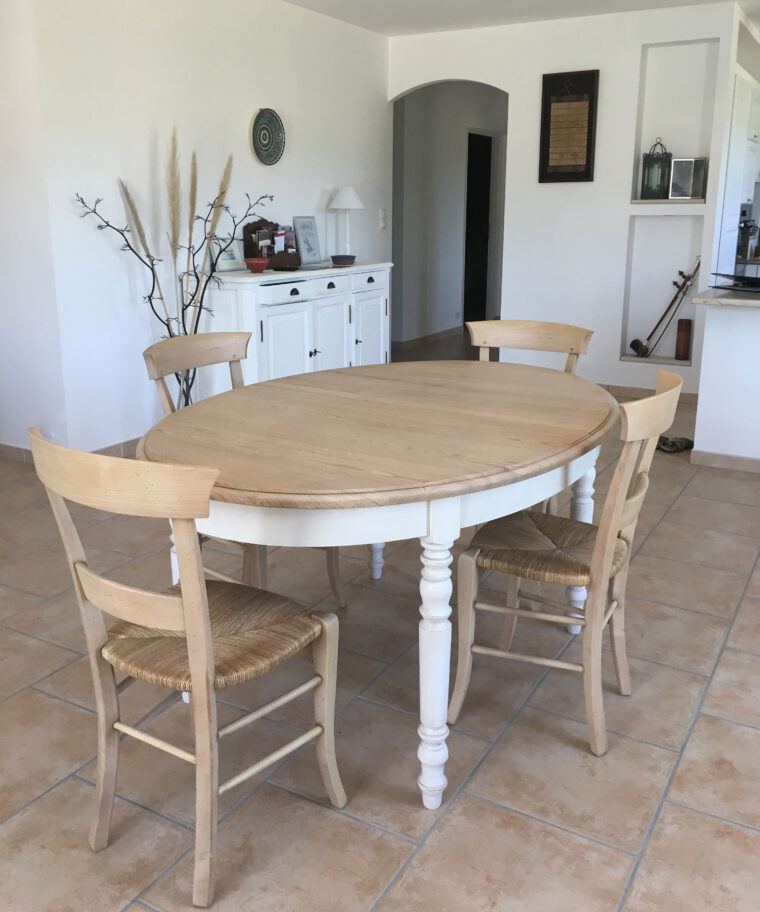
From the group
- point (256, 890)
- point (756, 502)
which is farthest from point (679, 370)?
point (256, 890)

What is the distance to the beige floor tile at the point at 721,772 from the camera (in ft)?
6.28

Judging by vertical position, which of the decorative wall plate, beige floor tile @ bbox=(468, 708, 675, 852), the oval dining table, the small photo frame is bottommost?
beige floor tile @ bbox=(468, 708, 675, 852)

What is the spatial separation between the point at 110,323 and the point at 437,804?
124 inches

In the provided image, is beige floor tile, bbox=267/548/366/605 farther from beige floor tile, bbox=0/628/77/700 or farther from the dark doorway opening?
the dark doorway opening

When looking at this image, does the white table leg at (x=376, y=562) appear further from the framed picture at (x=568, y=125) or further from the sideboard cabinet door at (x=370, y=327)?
the framed picture at (x=568, y=125)

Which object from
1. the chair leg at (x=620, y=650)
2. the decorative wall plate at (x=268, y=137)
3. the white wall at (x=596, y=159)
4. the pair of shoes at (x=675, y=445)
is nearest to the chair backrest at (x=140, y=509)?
the chair leg at (x=620, y=650)

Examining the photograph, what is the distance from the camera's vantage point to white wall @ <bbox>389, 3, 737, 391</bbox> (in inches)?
214

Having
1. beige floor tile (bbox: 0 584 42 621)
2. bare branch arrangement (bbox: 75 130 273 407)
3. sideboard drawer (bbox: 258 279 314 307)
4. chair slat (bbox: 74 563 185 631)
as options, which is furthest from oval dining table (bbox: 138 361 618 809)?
sideboard drawer (bbox: 258 279 314 307)

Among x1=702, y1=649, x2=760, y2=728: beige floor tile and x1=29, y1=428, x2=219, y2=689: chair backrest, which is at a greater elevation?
x1=29, y1=428, x2=219, y2=689: chair backrest

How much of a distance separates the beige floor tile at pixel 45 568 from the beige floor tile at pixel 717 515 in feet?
7.65

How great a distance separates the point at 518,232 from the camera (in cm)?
613

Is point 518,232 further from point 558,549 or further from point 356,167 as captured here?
point 558,549

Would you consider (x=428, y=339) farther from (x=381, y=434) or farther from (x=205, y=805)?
(x=205, y=805)

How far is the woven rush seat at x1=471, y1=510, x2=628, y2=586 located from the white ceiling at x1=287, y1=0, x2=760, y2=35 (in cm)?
397
